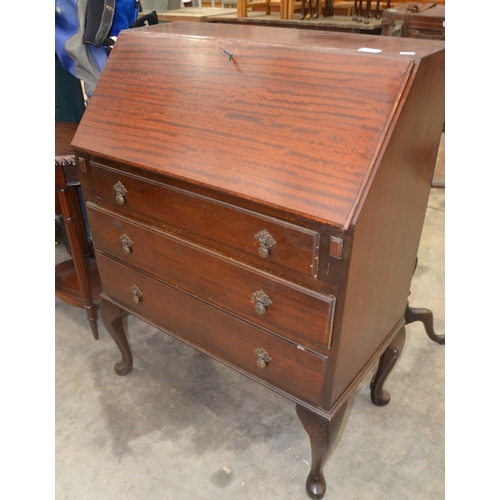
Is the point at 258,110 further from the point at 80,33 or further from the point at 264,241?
the point at 80,33

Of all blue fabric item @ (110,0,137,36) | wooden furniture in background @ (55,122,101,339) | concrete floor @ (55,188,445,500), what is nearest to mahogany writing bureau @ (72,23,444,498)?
concrete floor @ (55,188,445,500)

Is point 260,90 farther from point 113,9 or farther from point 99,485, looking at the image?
point 99,485

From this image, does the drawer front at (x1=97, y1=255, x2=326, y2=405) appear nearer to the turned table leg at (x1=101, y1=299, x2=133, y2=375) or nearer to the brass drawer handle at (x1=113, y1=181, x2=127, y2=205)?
the turned table leg at (x1=101, y1=299, x2=133, y2=375)

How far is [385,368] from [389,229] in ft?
2.58

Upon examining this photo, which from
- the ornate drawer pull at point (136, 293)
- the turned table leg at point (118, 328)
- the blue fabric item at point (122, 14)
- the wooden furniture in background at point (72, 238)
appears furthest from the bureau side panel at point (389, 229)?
the blue fabric item at point (122, 14)

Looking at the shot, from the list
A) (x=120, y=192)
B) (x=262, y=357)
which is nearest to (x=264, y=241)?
(x=262, y=357)

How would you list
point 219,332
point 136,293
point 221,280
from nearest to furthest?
point 221,280
point 219,332
point 136,293

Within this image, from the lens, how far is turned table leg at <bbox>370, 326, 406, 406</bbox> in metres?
1.73

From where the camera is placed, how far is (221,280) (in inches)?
53.7

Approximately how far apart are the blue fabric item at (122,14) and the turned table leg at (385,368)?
1.66 meters

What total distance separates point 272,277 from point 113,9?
137cm

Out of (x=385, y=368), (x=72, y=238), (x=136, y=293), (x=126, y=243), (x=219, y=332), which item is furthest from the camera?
(x=72, y=238)

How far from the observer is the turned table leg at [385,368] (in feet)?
5.66

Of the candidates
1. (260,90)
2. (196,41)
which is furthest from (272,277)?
(196,41)
